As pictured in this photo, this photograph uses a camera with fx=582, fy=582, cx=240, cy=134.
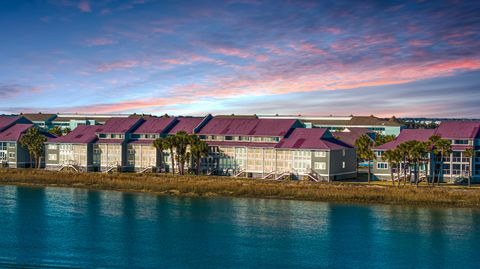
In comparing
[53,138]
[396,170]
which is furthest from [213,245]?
[53,138]

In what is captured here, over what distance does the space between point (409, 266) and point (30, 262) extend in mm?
29725

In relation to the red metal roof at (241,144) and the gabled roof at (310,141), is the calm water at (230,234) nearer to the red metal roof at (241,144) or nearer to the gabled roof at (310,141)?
the gabled roof at (310,141)

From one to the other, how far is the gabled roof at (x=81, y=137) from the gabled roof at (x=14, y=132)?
25.3 feet

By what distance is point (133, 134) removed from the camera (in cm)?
10662

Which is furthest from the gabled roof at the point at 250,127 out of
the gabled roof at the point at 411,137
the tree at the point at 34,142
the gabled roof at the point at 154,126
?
the tree at the point at 34,142

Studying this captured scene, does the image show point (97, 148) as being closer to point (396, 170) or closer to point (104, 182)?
point (104, 182)

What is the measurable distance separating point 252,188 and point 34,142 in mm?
49718

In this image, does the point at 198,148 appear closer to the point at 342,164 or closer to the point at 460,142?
the point at 342,164

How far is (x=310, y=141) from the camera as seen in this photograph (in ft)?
299

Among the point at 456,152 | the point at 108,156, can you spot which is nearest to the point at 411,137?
the point at 456,152

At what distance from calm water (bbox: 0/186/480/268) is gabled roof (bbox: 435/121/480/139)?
2066 centimetres

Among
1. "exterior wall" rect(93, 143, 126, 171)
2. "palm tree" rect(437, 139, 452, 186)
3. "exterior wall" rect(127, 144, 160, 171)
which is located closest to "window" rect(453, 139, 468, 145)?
"palm tree" rect(437, 139, 452, 186)

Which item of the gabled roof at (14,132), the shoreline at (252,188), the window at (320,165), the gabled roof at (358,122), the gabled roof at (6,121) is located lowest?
the shoreline at (252,188)

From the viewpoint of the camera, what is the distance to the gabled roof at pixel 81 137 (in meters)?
108
